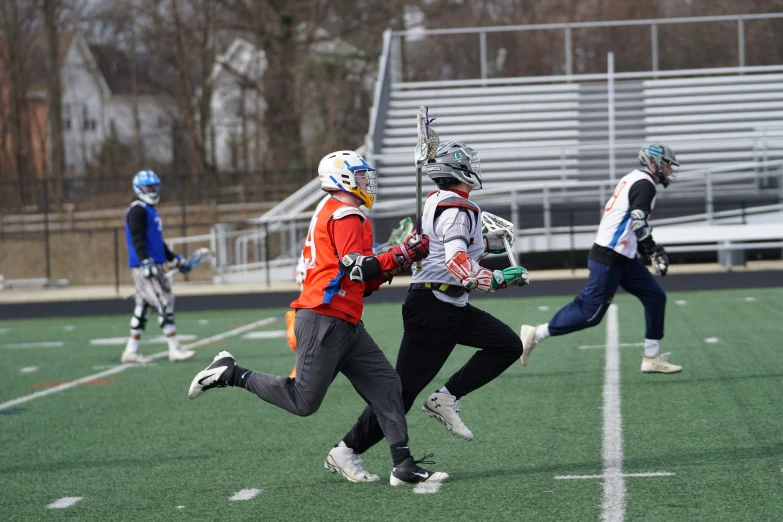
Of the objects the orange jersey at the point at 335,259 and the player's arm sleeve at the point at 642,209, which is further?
the player's arm sleeve at the point at 642,209

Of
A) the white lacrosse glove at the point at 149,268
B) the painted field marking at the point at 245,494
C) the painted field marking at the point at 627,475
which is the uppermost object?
the white lacrosse glove at the point at 149,268

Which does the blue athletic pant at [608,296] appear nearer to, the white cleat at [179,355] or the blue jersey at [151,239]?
the white cleat at [179,355]

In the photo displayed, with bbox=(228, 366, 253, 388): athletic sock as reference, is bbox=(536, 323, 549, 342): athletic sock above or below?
below

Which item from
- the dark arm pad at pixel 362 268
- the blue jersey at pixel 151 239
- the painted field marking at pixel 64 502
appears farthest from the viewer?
the blue jersey at pixel 151 239

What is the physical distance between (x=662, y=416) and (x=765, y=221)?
14.8 meters

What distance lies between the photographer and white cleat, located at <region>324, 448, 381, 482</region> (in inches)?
225

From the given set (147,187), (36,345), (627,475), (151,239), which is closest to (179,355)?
(151,239)

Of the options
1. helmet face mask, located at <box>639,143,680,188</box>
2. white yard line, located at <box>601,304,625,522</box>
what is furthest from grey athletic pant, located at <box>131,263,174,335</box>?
helmet face mask, located at <box>639,143,680,188</box>

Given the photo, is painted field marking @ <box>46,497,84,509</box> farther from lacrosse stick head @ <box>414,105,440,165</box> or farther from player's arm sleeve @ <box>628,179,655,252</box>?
player's arm sleeve @ <box>628,179,655,252</box>

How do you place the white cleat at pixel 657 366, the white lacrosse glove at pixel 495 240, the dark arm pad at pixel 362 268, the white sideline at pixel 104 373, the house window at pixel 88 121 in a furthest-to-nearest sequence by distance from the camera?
the house window at pixel 88 121
the white sideline at pixel 104 373
the white cleat at pixel 657 366
the white lacrosse glove at pixel 495 240
the dark arm pad at pixel 362 268

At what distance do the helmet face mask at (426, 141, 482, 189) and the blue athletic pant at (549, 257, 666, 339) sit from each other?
3027 millimetres

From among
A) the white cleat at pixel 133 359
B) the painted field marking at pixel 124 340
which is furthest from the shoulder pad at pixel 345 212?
the painted field marking at pixel 124 340

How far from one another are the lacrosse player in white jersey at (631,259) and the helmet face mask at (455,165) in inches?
115

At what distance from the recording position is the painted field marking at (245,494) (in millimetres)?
5543
